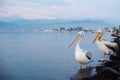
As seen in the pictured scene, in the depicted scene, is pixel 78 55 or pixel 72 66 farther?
pixel 72 66

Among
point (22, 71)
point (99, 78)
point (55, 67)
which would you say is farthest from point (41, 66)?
point (99, 78)

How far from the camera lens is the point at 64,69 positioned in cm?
1235

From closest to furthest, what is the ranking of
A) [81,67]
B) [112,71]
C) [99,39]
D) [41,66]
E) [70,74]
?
[112,71] < [70,74] < [81,67] < [41,66] < [99,39]

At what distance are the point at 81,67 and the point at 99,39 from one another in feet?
11.3

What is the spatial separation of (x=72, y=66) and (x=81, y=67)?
797 mm

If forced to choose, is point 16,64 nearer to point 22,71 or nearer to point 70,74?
point 22,71

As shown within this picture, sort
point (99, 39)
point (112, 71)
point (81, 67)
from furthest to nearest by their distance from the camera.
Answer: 1. point (99, 39)
2. point (81, 67)
3. point (112, 71)

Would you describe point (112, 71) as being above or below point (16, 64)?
above

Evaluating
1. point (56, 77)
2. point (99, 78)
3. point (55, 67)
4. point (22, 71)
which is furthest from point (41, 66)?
point (99, 78)

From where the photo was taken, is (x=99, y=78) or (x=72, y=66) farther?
(x=72, y=66)

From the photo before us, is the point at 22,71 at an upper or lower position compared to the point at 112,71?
lower

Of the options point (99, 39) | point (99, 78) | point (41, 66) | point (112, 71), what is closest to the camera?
point (112, 71)

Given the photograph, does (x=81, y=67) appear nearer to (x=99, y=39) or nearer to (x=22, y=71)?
(x=22, y=71)

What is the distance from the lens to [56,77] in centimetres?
1073
